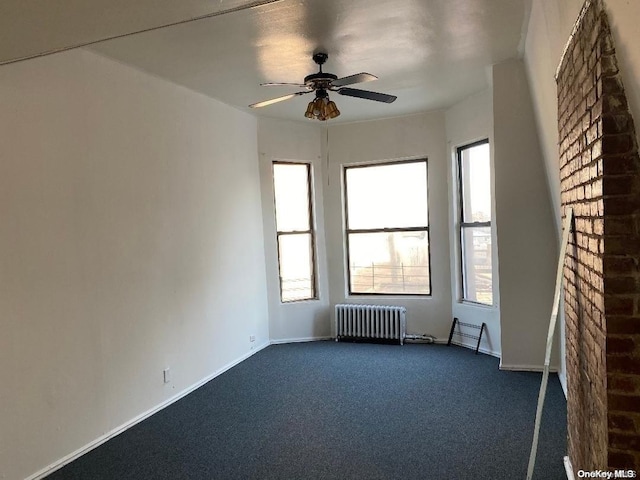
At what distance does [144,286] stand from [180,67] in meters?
1.90

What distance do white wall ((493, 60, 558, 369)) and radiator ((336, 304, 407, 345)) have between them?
150 cm

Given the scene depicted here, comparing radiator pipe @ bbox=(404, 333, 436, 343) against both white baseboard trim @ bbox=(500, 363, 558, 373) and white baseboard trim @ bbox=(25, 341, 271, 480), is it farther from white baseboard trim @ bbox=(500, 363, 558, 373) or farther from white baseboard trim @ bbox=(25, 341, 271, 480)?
white baseboard trim @ bbox=(25, 341, 271, 480)

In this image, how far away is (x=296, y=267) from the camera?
6086 mm

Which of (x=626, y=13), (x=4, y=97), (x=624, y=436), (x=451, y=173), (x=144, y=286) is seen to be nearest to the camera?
(x=626, y=13)

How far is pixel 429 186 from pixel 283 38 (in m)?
3.05

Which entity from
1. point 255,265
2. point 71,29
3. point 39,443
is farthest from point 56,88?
point 255,265

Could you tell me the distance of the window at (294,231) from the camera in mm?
5973

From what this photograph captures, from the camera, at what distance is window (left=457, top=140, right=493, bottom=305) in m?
5.05

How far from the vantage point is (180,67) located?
12.4ft

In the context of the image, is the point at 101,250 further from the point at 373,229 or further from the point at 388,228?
the point at 388,228

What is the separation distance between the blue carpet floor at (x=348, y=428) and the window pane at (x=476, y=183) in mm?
1706

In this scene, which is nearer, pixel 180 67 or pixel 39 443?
pixel 39 443

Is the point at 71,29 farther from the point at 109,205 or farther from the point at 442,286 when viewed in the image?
the point at 442,286

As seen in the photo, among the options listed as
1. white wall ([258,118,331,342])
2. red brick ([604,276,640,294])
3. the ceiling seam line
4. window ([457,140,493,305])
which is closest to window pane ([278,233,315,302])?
white wall ([258,118,331,342])
